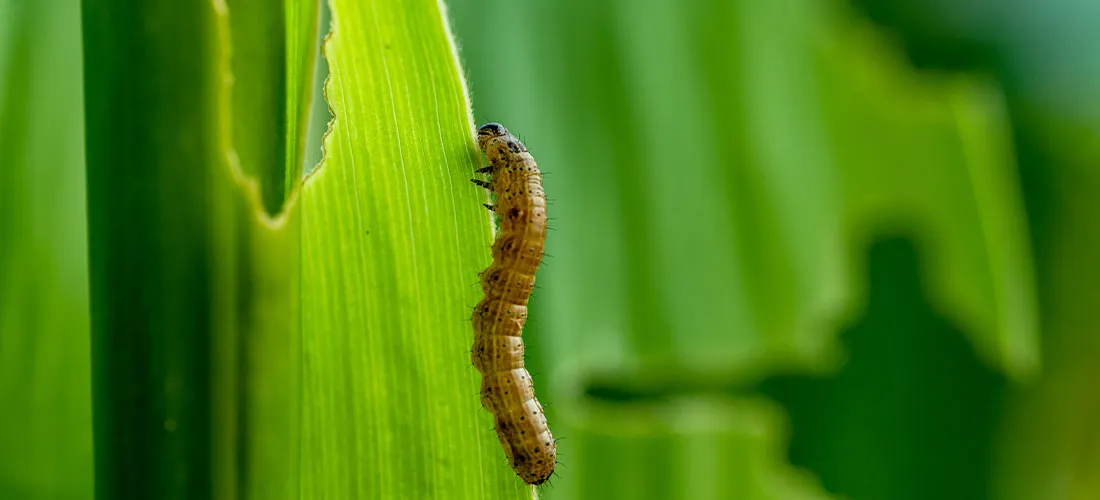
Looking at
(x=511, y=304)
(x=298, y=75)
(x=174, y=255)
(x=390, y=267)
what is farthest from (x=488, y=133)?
(x=174, y=255)

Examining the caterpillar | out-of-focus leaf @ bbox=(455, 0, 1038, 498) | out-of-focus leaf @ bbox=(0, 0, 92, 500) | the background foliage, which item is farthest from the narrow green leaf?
out-of-focus leaf @ bbox=(455, 0, 1038, 498)

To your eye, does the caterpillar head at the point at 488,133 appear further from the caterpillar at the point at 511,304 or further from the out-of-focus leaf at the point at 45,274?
the out-of-focus leaf at the point at 45,274

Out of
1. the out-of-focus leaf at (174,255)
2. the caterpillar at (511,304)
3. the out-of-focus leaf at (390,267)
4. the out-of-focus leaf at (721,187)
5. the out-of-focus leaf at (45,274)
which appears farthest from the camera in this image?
the out-of-focus leaf at (721,187)

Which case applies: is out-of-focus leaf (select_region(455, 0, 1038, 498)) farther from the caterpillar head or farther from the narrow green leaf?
the narrow green leaf

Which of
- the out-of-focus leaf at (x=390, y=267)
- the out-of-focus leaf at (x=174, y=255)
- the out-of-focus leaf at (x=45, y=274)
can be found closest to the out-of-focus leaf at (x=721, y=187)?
the out-of-focus leaf at (x=390, y=267)

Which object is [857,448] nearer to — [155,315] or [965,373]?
[965,373]

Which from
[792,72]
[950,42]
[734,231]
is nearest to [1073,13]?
[950,42]
